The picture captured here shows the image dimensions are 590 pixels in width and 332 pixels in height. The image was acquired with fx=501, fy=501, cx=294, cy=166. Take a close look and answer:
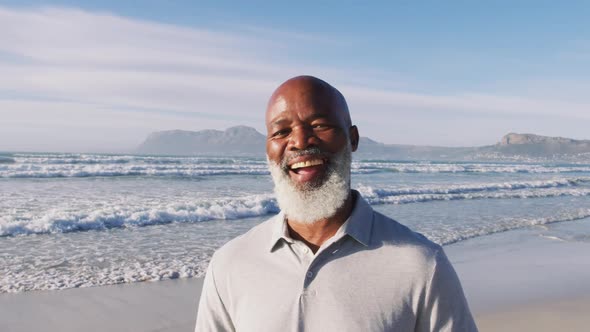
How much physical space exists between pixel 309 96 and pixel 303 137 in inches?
5.6

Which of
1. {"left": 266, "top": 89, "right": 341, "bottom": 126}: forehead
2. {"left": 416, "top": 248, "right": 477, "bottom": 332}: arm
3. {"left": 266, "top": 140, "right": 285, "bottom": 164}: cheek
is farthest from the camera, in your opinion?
{"left": 266, "top": 140, "right": 285, "bottom": 164}: cheek

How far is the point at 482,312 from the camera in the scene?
630 cm

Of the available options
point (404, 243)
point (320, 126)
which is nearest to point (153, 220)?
point (320, 126)

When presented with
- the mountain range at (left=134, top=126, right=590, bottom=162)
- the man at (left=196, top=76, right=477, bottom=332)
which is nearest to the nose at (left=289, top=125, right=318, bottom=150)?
the man at (left=196, top=76, right=477, bottom=332)

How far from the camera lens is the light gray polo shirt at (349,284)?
1492 millimetres

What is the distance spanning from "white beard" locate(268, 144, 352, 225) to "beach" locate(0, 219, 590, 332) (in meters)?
4.25

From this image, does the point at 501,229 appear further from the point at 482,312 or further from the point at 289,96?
the point at 289,96

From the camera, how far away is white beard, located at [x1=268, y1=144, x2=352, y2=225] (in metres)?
1.76

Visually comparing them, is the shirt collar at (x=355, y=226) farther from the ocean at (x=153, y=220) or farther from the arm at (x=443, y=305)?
the ocean at (x=153, y=220)

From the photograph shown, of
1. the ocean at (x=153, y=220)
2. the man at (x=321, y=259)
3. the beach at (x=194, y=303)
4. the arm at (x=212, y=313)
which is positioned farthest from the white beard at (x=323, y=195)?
the ocean at (x=153, y=220)

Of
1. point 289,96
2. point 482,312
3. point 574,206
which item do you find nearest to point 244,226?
point 482,312

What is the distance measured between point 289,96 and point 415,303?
80 cm

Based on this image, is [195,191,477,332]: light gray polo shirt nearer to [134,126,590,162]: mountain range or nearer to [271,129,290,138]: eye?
[271,129,290,138]: eye

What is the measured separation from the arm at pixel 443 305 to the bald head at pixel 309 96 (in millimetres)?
602
